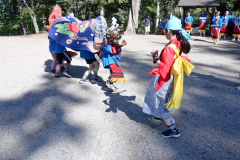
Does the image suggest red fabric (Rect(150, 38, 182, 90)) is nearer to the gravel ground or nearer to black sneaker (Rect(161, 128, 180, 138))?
black sneaker (Rect(161, 128, 180, 138))

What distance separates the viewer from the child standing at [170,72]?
2557 mm

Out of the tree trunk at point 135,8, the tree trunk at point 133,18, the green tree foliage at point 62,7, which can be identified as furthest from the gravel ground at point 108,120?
the green tree foliage at point 62,7

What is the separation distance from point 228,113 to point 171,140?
4.94 ft

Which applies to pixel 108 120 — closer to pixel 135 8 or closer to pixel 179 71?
pixel 179 71

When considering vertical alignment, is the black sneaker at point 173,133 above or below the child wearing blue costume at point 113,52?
below

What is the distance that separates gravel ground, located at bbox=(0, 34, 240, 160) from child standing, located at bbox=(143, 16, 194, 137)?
1.42 feet

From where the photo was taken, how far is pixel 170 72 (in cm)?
266

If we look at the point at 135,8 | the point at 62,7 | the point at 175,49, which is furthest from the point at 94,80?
the point at 62,7

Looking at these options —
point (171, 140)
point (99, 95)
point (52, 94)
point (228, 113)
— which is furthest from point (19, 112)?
point (228, 113)

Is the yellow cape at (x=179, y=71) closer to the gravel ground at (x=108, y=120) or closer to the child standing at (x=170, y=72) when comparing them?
the child standing at (x=170, y=72)

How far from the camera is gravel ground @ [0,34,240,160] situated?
256cm

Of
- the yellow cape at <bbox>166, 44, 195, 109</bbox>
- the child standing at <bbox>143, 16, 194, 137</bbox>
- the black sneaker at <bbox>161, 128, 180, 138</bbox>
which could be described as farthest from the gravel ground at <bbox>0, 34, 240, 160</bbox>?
the yellow cape at <bbox>166, 44, 195, 109</bbox>

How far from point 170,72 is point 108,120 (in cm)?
148

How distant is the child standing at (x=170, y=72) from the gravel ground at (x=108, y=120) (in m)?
0.43
